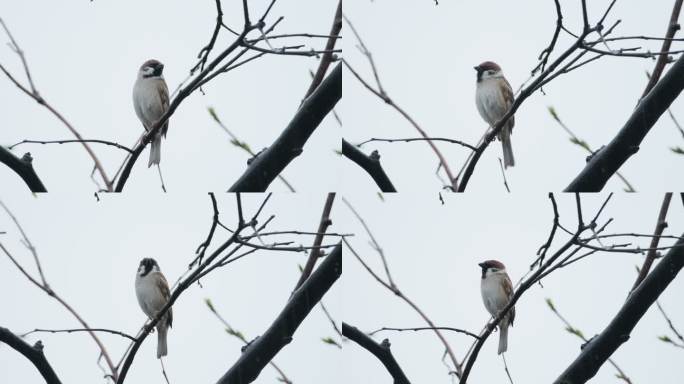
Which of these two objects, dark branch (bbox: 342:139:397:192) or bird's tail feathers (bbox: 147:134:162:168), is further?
dark branch (bbox: 342:139:397:192)

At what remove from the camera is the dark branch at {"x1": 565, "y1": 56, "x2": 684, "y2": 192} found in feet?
6.68

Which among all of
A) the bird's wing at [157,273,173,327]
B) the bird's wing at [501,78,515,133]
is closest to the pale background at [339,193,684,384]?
the bird's wing at [501,78,515,133]

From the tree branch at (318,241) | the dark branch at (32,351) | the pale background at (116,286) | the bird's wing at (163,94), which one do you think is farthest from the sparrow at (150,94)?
the dark branch at (32,351)

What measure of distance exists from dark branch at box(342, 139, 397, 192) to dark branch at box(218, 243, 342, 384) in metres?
0.19

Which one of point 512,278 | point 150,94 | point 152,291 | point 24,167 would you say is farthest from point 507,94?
point 24,167

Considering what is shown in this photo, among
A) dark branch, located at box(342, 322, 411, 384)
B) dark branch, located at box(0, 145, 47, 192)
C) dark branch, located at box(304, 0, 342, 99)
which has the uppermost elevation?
dark branch, located at box(304, 0, 342, 99)

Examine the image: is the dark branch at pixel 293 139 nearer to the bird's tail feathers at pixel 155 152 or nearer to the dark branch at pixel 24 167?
the bird's tail feathers at pixel 155 152

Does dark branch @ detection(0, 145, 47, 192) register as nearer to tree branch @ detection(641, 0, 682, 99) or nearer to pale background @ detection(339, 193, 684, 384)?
pale background @ detection(339, 193, 684, 384)

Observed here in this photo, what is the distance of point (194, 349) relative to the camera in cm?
211

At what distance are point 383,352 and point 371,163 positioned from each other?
455 mm

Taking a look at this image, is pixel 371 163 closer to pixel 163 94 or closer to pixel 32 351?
pixel 163 94

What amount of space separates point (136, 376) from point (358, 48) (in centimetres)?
92

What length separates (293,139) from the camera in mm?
2098

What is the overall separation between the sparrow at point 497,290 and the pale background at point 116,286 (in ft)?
1.58
